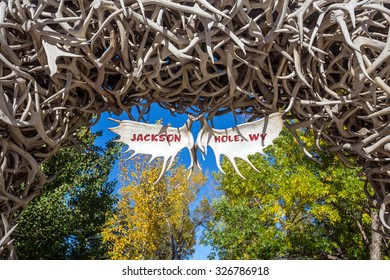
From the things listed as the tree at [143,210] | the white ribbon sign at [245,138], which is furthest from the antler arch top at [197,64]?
the tree at [143,210]

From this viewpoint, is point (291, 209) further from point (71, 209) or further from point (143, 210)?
point (71, 209)

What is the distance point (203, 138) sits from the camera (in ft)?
12.3

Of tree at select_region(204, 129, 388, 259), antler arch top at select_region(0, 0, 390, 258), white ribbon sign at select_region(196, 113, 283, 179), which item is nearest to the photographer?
antler arch top at select_region(0, 0, 390, 258)

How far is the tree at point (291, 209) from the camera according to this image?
9.02 m

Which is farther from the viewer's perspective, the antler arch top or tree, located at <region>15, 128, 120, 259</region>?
tree, located at <region>15, 128, 120, 259</region>

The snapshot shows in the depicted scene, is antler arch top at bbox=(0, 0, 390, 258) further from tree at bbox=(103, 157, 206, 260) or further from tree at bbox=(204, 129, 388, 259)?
tree at bbox=(103, 157, 206, 260)

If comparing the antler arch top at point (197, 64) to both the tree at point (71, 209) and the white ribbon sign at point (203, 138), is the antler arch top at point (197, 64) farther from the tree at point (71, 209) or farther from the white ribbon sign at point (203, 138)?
the tree at point (71, 209)

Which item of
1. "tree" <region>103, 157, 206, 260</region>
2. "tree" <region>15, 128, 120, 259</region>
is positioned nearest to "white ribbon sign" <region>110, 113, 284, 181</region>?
"tree" <region>15, 128, 120, 259</region>

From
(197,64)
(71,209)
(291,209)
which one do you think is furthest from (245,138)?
(71,209)

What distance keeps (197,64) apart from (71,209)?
22.3 ft

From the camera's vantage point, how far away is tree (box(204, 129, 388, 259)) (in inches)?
355

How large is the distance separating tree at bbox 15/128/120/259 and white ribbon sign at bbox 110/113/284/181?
5149 millimetres

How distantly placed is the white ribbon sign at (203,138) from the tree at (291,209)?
16.9ft

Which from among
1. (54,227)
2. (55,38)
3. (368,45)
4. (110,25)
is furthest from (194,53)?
(54,227)
